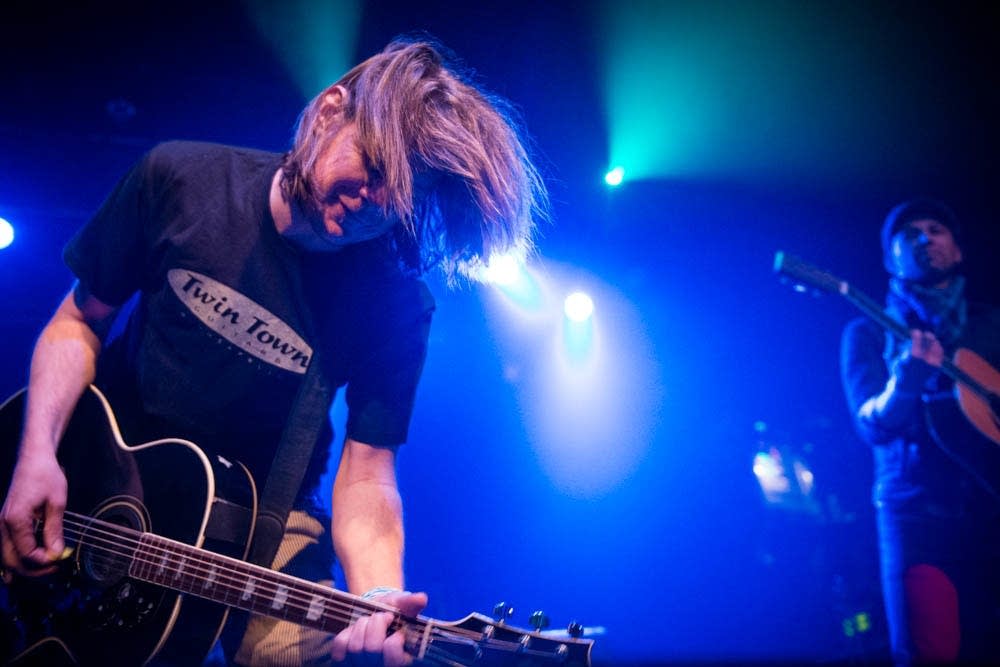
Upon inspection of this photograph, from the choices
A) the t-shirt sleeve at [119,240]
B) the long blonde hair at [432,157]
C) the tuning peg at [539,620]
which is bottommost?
the tuning peg at [539,620]

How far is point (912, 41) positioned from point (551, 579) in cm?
654

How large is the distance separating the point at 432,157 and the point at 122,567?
5.30 feet

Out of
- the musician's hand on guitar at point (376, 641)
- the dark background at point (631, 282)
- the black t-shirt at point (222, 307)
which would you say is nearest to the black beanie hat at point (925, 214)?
the dark background at point (631, 282)

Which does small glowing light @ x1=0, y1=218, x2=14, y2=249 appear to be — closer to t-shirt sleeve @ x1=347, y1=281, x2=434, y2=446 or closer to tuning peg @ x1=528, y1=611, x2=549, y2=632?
t-shirt sleeve @ x1=347, y1=281, x2=434, y2=446

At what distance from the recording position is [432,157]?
2.04 meters

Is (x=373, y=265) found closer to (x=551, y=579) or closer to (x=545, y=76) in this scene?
A: (x=545, y=76)

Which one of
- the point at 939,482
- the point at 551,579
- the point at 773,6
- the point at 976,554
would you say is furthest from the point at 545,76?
the point at 551,579

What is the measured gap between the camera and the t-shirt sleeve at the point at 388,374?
7.34 feet

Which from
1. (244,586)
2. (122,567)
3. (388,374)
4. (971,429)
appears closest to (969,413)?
(971,429)

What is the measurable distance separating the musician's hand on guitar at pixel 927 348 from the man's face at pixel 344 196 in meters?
3.57

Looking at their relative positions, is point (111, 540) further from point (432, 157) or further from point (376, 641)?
point (432, 157)

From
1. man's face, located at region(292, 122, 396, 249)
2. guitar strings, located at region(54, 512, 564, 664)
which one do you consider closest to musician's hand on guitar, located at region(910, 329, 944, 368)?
guitar strings, located at region(54, 512, 564, 664)

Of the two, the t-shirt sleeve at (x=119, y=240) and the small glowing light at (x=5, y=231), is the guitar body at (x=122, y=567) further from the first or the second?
the small glowing light at (x=5, y=231)

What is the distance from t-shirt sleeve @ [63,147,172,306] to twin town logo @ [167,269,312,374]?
18 centimetres
